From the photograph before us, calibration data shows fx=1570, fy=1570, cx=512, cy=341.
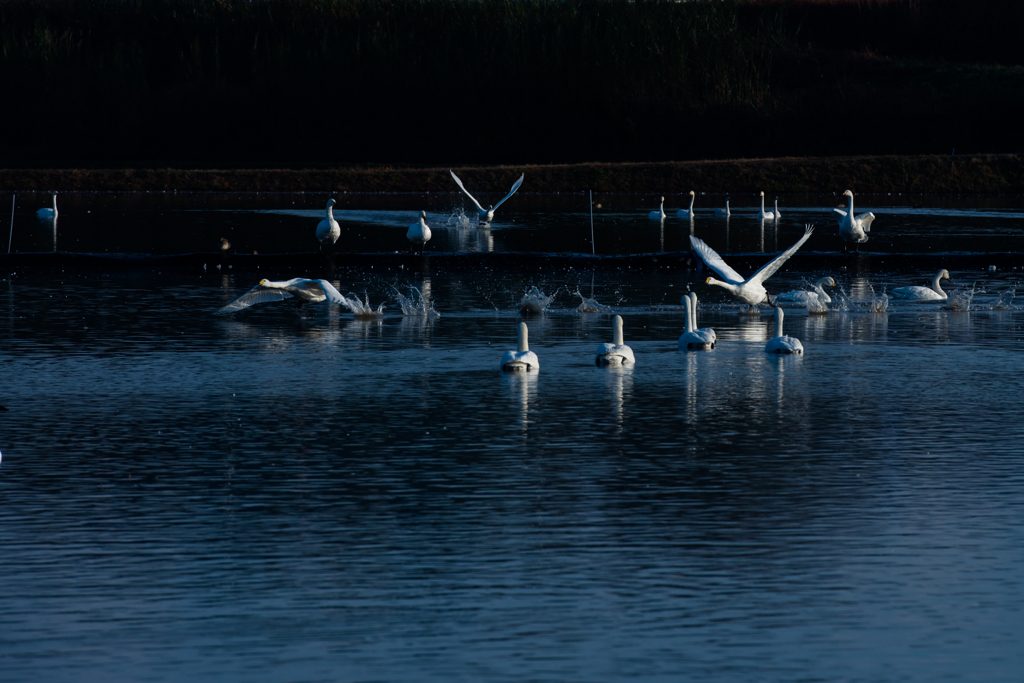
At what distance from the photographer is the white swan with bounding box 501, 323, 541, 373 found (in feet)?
67.4

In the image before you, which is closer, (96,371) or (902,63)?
(96,371)

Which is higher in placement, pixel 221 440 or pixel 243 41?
pixel 243 41

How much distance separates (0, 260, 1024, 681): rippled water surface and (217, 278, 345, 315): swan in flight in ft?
8.08

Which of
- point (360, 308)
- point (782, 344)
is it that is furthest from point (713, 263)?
point (360, 308)

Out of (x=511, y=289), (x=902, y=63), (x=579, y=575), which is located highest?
(x=902, y=63)

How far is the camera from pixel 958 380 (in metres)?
20.4

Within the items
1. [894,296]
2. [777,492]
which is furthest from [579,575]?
[894,296]

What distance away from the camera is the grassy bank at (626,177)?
6562cm

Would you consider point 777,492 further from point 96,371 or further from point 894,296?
point 894,296

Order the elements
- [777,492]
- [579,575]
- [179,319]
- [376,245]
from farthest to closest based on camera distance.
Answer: [376,245] → [179,319] → [777,492] → [579,575]

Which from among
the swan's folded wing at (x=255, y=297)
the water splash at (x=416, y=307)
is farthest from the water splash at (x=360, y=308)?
the swan's folded wing at (x=255, y=297)

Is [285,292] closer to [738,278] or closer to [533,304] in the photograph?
[533,304]

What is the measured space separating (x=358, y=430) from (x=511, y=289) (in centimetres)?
1598

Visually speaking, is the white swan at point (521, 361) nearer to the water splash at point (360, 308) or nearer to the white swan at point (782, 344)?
the white swan at point (782, 344)
